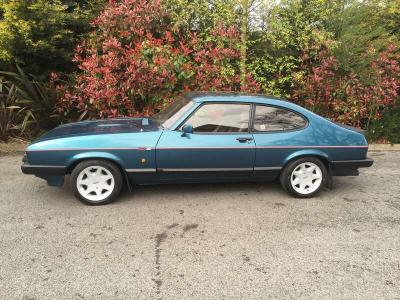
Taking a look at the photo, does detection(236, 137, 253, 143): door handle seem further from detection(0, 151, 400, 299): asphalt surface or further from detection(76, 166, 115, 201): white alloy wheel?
detection(76, 166, 115, 201): white alloy wheel

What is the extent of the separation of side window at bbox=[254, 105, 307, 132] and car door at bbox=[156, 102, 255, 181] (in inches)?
5.8

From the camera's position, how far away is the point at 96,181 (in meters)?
4.74

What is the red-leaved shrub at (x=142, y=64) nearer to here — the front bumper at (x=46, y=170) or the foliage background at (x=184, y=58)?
the foliage background at (x=184, y=58)

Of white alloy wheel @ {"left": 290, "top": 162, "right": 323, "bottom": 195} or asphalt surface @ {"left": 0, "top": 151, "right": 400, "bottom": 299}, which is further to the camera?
white alloy wheel @ {"left": 290, "top": 162, "right": 323, "bottom": 195}

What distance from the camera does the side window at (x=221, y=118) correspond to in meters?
4.88

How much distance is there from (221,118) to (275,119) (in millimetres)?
711

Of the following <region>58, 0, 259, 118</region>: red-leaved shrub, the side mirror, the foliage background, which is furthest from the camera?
the foliage background

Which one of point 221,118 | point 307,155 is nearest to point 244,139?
point 221,118

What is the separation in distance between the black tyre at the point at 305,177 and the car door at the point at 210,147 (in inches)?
20.2

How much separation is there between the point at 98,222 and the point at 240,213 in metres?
1.60

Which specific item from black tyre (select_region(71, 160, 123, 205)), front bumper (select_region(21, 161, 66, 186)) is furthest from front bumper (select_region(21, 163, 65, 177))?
black tyre (select_region(71, 160, 123, 205))

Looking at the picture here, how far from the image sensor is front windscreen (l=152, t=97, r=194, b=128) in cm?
492

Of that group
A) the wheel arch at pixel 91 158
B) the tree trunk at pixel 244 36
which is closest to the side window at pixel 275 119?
the wheel arch at pixel 91 158

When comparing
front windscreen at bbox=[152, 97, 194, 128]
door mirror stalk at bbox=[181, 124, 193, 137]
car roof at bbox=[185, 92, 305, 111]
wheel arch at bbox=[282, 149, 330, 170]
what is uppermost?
car roof at bbox=[185, 92, 305, 111]
